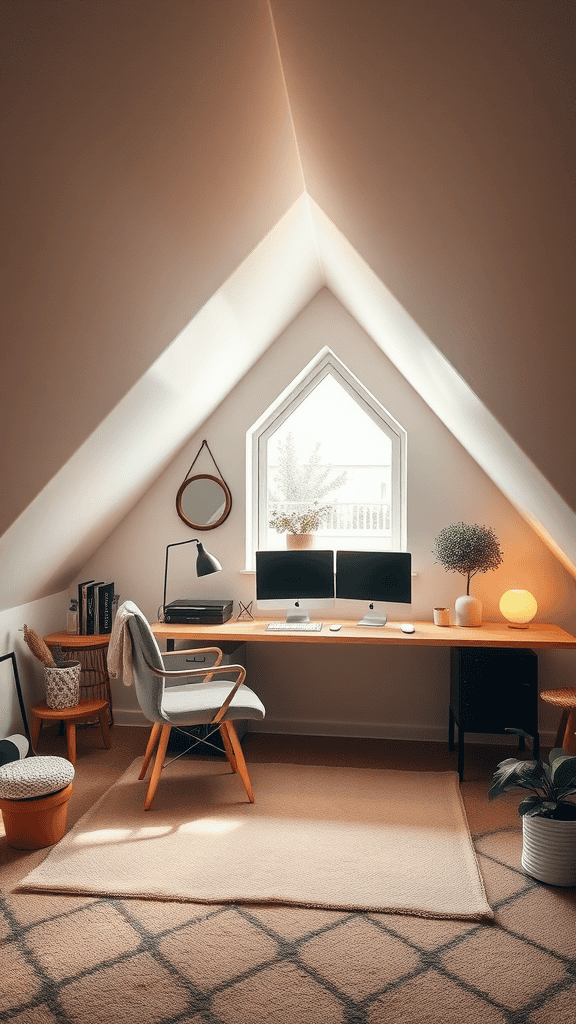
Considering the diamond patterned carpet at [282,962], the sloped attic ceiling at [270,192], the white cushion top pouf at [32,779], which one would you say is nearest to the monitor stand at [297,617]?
the sloped attic ceiling at [270,192]

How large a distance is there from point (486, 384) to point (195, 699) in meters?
2.10

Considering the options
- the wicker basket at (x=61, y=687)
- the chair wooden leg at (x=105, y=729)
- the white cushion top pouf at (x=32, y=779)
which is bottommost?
the chair wooden leg at (x=105, y=729)

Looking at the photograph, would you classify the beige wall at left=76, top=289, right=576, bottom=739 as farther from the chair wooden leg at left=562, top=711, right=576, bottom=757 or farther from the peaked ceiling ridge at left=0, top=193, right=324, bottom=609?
the chair wooden leg at left=562, top=711, right=576, bottom=757

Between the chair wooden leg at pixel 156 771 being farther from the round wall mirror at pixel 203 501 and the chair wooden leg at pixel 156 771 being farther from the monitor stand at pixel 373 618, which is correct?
the round wall mirror at pixel 203 501

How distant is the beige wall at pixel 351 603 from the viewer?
173 inches

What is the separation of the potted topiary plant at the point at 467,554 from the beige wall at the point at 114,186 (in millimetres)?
1985

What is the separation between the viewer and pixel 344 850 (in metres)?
3.06

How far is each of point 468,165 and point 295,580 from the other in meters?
3.06

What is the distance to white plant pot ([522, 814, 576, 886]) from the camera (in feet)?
9.03

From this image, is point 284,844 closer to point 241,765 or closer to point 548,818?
point 241,765

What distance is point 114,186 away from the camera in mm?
1952

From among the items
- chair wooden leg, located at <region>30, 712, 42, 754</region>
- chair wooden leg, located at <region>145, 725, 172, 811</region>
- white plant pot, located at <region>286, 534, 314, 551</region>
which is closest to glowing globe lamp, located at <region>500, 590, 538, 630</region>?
white plant pot, located at <region>286, 534, 314, 551</region>

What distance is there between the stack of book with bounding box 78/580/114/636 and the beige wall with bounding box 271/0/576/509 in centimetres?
272

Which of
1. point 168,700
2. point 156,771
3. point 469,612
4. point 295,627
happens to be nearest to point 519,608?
point 469,612
